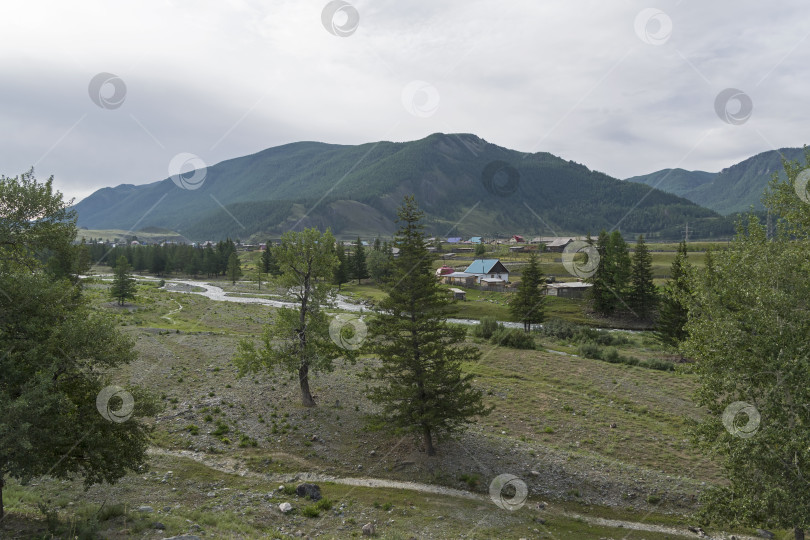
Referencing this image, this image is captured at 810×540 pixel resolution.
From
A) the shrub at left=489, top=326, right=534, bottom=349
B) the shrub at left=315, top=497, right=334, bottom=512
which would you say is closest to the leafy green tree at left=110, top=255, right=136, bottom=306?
the shrub at left=489, top=326, right=534, bottom=349

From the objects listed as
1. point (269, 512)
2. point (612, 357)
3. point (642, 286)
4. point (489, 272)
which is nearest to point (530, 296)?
point (612, 357)

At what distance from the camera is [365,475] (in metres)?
24.4

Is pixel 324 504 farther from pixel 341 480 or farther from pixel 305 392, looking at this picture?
pixel 305 392

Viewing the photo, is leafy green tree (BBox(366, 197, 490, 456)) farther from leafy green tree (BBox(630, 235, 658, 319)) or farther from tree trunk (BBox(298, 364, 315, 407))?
leafy green tree (BBox(630, 235, 658, 319))

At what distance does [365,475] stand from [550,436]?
46.5ft

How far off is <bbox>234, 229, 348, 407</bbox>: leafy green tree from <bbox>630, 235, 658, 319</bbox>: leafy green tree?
2743 inches

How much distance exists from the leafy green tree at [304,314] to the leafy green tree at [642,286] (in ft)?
229

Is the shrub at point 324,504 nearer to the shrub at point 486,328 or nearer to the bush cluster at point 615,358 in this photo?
the bush cluster at point 615,358

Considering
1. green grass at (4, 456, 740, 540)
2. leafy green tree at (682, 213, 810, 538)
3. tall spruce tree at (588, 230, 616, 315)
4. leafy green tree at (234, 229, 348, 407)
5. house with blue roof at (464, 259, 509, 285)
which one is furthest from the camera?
house with blue roof at (464, 259, 509, 285)

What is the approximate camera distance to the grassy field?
18.7m

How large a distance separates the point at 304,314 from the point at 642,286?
2837 inches

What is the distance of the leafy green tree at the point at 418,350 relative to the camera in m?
25.1

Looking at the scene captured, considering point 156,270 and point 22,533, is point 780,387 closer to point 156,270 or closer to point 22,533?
point 22,533

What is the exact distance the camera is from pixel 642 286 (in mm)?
81125
